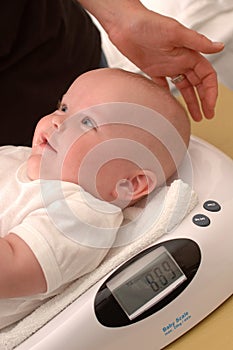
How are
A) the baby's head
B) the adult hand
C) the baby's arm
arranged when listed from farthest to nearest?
the adult hand → the baby's head → the baby's arm

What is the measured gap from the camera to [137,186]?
0.86 metres

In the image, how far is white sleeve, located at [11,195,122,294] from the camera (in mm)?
754

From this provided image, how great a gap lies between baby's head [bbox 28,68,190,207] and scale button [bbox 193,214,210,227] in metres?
0.07

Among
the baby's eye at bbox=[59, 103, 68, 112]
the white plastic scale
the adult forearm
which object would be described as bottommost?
the white plastic scale

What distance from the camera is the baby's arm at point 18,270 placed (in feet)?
2.41

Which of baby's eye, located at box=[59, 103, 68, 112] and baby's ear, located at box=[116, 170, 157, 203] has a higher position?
baby's eye, located at box=[59, 103, 68, 112]

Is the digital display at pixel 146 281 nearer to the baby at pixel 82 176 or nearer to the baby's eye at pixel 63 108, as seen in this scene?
the baby at pixel 82 176

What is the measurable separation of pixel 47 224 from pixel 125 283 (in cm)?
12

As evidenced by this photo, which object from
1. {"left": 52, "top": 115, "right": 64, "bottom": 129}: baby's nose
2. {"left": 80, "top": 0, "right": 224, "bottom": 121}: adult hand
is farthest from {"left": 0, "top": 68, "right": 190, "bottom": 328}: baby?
{"left": 80, "top": 0, "right": 224, "bottom": 121}: adult hand

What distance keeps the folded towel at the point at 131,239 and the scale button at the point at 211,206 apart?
2cm

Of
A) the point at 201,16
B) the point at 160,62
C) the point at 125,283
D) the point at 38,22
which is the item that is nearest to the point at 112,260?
the point at 125,283

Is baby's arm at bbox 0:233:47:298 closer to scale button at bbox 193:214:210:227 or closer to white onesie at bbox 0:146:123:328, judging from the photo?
white onesie at bbox 0:146:123:328

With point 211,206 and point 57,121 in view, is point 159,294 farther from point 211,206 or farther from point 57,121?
point 57,121

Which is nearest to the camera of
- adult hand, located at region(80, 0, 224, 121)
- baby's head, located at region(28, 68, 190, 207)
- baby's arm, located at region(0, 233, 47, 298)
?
baby's arm, located at region(0, 233, 47, 298)
